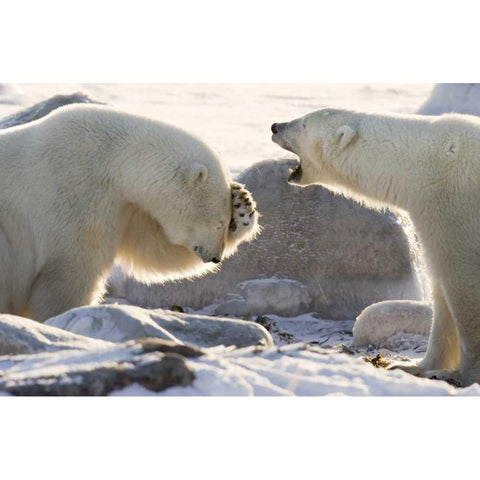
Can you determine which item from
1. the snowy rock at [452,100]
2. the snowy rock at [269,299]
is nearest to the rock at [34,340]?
the snowy rock at [269,299]

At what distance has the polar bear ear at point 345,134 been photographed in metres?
6.29

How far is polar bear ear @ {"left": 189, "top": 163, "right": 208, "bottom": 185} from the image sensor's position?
6195 mm

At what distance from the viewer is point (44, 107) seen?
10906 millimetres

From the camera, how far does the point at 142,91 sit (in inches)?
450

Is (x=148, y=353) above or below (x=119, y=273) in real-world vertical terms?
above

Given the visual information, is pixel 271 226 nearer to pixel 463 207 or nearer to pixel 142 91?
pixel 142 91

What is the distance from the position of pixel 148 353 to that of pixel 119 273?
5.70 metres

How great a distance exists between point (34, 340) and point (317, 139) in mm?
2627

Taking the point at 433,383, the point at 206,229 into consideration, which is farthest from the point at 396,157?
the point at 433,383

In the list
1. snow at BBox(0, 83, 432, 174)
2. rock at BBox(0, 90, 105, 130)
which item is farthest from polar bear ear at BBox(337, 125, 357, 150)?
rock at BBox(0, 90, 105, 130)

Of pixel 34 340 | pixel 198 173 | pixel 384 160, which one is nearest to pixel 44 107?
pixel 198 173

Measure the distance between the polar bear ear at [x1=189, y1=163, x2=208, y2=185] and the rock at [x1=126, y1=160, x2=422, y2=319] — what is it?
10.7 feet

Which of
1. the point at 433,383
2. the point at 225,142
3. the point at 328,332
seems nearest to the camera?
the point at 433,383

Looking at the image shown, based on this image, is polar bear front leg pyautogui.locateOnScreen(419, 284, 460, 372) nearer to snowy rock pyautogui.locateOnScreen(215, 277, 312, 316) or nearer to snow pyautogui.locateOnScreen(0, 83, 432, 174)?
snowy rock pyautogui.locateOnScreen(215, 277, 312, 316)
